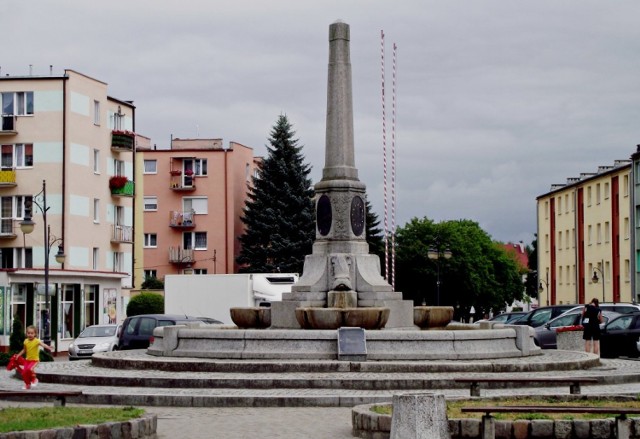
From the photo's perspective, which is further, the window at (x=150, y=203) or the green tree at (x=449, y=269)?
the green tree at (x=449, y=269)

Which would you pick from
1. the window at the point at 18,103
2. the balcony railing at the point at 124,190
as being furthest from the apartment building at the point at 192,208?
the window at the point at 18,103

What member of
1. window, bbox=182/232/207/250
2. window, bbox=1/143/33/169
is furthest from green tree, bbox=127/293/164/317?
window, bbox=182/232/207/250

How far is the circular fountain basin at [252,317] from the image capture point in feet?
89.6

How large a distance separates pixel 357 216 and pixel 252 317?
3319 millimetres

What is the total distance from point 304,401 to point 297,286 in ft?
27.6

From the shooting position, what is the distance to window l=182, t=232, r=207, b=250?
259 feet

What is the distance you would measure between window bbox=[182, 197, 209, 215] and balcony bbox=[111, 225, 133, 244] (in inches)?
518

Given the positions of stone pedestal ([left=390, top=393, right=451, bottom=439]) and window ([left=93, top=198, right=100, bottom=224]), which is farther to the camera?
window ([left=93, top=198, right=100, bottom=224])

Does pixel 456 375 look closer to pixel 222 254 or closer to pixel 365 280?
pixel 365 280

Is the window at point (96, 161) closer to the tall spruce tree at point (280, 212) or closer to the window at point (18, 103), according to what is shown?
the window at point (18, 103)

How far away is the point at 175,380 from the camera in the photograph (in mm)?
20938

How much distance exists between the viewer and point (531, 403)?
52.6 ft

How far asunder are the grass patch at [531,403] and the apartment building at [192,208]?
61870 mm

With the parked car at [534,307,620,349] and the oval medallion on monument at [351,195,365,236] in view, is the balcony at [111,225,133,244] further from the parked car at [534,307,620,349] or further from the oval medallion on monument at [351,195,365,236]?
the oval medallion on monument at [351,195,365,236]
